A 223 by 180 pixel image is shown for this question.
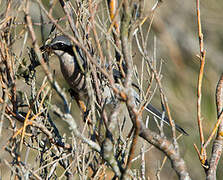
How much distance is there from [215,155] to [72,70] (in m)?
2.34

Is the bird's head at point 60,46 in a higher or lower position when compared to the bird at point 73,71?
higher

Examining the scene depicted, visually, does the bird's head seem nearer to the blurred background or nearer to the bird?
the bird

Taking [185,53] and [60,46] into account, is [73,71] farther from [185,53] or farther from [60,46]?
[185,53]

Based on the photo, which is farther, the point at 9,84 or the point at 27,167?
the point at 9,84

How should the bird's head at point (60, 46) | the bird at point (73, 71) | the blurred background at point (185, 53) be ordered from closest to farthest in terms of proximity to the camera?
the bird's head at point (60, 46) → the bird at point (73, 71) → the blurred background at point (185, 53)

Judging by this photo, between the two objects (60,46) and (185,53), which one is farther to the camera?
(185,53)

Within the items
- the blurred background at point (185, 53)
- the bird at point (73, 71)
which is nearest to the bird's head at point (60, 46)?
the bird at point (73, 71)

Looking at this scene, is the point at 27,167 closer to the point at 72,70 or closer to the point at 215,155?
the point at 215,155

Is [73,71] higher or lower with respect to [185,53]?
higher

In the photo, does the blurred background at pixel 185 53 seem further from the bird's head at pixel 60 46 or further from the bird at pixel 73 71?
the bird's head at pixel 60 46

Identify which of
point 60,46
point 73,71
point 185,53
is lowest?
point 185,53

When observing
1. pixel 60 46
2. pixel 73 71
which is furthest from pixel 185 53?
pixel 60 46

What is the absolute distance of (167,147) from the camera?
1.82 m

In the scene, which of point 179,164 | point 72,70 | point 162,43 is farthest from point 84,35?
point 162,43
